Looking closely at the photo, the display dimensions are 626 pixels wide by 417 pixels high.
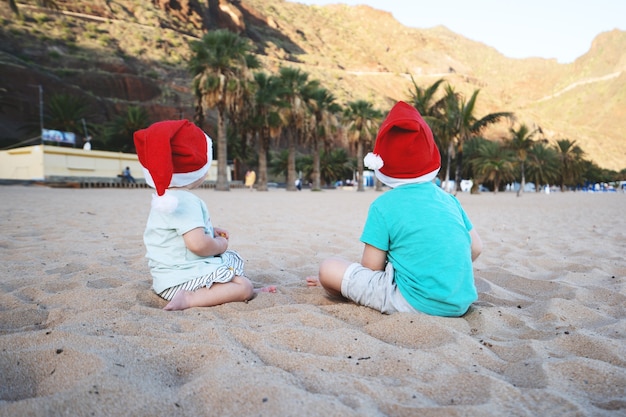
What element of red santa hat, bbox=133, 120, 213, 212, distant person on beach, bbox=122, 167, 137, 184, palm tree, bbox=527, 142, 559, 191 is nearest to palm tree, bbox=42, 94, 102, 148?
distant person on beach, bbox=122, 167, 137, 184

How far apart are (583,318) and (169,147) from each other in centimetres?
262

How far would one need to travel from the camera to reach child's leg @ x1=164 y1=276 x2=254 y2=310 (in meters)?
2.45

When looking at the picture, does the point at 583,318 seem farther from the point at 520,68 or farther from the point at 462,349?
the point at 520,68

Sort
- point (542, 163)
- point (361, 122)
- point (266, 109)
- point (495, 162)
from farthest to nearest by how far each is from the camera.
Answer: point (542, 163), point (361, 122), point (495, 162), point (266, 109)

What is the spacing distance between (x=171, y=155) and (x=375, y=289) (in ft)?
4.66

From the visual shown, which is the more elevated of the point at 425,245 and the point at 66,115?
the point at 66,115

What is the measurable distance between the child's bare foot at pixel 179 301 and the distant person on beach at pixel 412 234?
108 cm

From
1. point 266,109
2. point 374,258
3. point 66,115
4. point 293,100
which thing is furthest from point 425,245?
point 66,115

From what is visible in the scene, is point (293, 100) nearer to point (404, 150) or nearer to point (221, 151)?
point (221, 151)

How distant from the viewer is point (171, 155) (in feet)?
7.45

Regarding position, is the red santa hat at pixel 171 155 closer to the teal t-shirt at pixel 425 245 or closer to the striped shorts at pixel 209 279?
the striped shorts at pixel 209 279

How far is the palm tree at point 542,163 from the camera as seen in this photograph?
46812 mm

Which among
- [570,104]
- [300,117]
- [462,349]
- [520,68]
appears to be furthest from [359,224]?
[520,68]

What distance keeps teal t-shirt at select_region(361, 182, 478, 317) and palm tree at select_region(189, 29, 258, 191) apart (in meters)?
21.8
